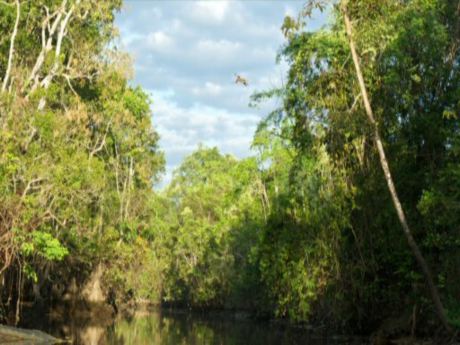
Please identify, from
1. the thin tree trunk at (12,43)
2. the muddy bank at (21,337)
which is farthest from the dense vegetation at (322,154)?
the muddy bank at (21,337)

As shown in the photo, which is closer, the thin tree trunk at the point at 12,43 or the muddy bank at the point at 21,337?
the muddy bank at the point at 21,337

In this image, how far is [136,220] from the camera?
Answer: 47.9 m

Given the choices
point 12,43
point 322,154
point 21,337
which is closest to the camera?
point 21,337

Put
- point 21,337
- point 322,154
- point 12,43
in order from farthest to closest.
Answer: point 322,154 < point 12,43 < point 21,337

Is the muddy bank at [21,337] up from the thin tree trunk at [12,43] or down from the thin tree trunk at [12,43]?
down

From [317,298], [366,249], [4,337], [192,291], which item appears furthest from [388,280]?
[192,291]

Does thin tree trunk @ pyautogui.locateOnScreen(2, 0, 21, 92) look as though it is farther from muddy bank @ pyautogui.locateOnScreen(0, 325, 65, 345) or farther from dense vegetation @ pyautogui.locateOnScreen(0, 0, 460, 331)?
muddy bank @ pyautogui.locateOnScreen(0, 325, 65, 345)

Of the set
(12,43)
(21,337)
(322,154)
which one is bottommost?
(21,337)

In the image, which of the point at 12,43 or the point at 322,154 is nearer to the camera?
the point at 12,43

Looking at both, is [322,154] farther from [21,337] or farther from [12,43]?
[21,337]

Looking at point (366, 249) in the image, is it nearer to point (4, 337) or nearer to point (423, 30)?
point (423, 30)

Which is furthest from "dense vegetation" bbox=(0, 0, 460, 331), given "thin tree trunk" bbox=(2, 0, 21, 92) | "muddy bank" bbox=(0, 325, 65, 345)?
"muddy bank" bbox=(0, 325, 65, 345)

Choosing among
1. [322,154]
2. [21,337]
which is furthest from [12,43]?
[322,154]

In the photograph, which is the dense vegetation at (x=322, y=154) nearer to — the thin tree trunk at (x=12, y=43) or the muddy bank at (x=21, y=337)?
the thin tree trunk at (x=12, y=43)
